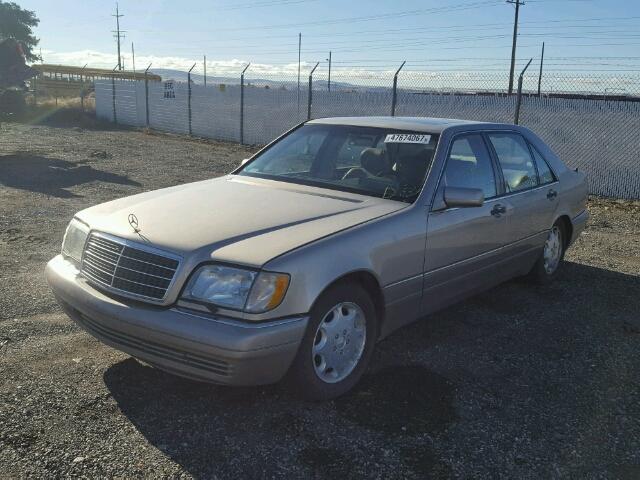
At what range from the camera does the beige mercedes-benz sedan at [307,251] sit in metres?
3.03

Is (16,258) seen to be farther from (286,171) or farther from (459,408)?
(459,408)

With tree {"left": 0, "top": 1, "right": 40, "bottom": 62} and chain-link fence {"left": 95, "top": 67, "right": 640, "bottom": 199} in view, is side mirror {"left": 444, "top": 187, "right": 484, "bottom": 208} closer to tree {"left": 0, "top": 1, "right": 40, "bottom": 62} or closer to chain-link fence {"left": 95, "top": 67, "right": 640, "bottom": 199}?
chain-link fence {"left": 95, "top": 67, "right": 640, "bottom": 199}

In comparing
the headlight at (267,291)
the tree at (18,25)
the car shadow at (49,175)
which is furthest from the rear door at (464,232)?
the tree at (18,25)

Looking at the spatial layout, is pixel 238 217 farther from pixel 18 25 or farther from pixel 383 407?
pixel 18 25

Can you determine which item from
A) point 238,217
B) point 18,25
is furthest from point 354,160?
point 18,25

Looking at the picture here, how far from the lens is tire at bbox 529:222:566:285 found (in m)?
5.73

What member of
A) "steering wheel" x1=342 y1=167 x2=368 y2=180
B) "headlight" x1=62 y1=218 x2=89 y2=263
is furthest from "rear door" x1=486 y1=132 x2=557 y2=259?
"headlight" x1=62 y1=218 x2=89 y2=263

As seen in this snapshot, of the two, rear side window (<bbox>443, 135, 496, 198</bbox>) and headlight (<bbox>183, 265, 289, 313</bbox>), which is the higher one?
rear side window (<bbox>443, 135, 496, 198</bbox>)

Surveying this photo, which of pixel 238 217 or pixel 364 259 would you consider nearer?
pixel 364 259

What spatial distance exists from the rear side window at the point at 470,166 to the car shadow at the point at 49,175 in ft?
23.3

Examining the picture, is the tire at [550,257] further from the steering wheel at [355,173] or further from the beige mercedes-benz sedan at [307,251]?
the steering wheel at [355,173]

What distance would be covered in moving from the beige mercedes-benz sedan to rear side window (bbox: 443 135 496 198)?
0.02 m

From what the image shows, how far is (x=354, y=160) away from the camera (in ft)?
14.9

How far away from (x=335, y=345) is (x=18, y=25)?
8842cm
